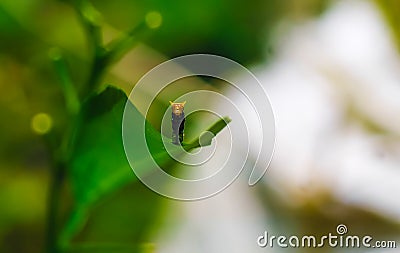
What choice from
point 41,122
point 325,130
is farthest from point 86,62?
point 325,130

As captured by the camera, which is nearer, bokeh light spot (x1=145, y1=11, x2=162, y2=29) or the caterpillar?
the caterpillar

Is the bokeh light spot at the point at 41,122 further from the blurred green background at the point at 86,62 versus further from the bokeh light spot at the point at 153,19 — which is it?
the bokeh light spot at the point at 153,19

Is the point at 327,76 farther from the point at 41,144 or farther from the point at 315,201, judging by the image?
the point at 41,144

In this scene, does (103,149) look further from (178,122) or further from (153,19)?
(153,19)

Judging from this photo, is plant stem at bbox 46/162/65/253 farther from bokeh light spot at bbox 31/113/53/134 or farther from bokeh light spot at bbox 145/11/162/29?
bokeh light spot at bbox 145/11/162/29

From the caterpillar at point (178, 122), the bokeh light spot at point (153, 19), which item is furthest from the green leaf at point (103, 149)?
the bokeh light spot at point (153, 19)

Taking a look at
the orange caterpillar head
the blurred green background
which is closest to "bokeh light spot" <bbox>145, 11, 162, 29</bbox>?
the blurred green background
